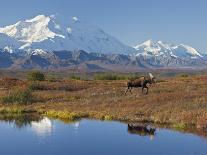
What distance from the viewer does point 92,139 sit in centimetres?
3722

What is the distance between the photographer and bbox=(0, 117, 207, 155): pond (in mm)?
32656

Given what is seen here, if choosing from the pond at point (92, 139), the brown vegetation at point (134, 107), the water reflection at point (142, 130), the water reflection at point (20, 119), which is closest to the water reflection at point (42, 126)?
the pond at point (92, 139)

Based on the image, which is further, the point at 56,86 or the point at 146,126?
the point at 56,86

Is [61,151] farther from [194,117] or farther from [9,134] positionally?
[194,117]

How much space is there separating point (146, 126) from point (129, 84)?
66.4 ft

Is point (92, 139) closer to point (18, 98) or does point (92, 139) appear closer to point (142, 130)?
point (142, 130)

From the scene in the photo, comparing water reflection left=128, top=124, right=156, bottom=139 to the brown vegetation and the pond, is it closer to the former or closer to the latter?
the pond

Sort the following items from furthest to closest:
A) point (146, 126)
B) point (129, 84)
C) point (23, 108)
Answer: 1. point (129, 84)
2. point (23, 108)
3. point (146, 126)

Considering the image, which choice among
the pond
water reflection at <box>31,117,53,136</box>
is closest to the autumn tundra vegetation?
the pond

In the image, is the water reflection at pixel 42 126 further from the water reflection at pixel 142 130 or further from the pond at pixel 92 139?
the water reflection at pixel 142 130

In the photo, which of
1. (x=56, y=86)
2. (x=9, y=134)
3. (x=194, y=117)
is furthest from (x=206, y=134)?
(x=56, y=86)

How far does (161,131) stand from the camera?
4128 centimetres

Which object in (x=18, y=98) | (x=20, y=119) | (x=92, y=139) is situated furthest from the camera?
(x=18, y=98)

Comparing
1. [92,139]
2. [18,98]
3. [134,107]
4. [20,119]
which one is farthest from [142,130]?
[18,98]
